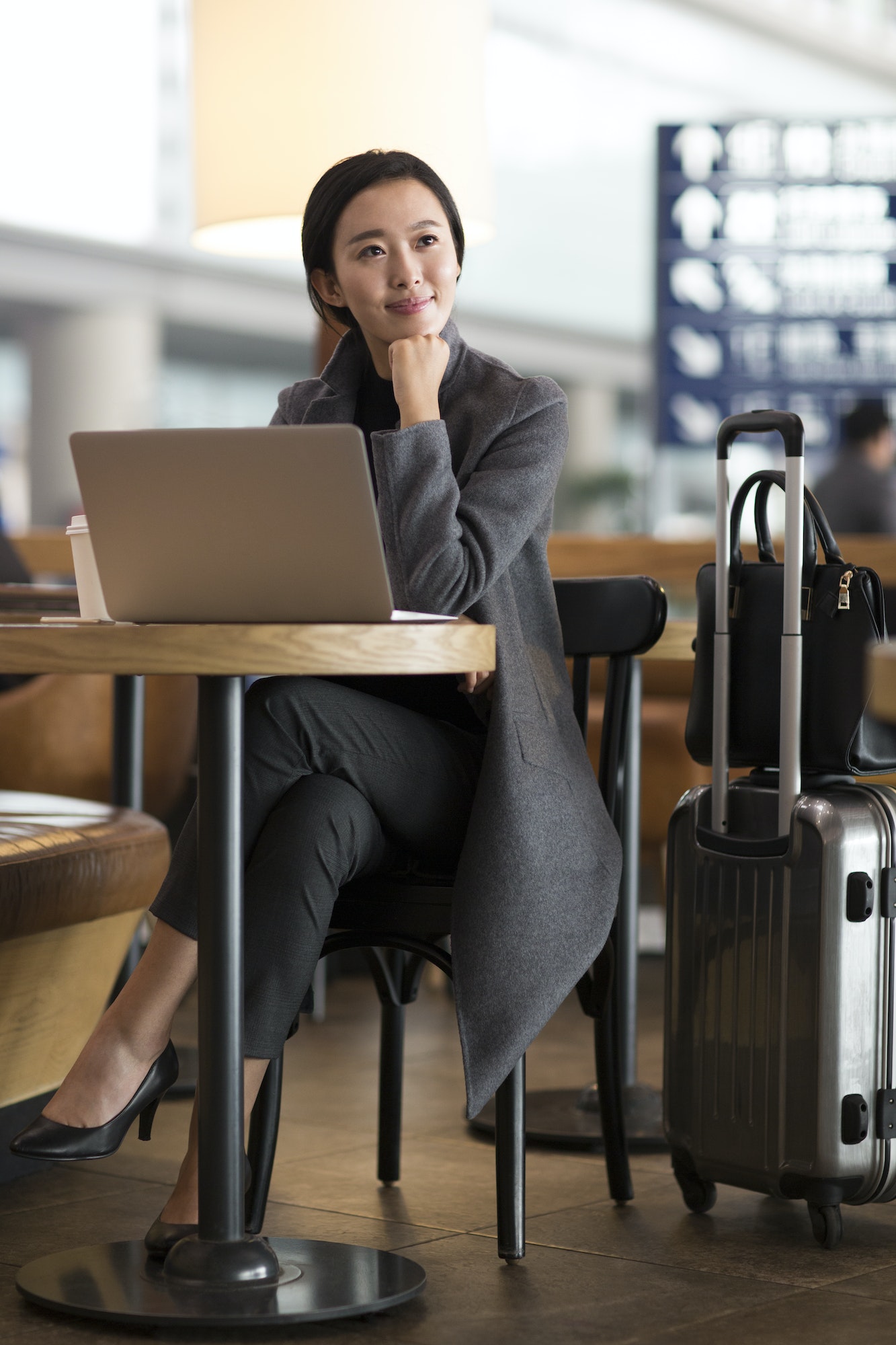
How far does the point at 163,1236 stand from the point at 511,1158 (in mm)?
359

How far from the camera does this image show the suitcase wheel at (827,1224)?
1.80 m

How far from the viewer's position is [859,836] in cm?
178

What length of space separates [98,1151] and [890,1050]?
2.72 ft

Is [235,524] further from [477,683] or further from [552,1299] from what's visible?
[552,1299]

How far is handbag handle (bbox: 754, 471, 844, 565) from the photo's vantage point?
1.83 meters

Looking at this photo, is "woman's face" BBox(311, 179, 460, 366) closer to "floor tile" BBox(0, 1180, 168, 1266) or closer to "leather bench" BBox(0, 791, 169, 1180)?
"leather bench" BBox(0, 791, 169, 1180)

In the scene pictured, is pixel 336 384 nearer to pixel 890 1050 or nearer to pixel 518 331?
pixel 890 1050

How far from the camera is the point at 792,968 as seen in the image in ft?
5.87

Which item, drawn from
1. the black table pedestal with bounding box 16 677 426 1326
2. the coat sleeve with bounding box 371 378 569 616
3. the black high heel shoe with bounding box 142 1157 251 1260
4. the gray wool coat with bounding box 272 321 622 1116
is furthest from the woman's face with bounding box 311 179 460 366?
the black high heel shoe with bounding box 142 1157 251 1260

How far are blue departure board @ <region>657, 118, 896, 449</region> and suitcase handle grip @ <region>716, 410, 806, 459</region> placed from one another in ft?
8.44

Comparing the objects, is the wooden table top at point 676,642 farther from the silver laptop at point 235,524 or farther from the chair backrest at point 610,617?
the silver laptop at point 235,524

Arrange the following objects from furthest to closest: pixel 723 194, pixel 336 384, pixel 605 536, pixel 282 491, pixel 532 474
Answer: pixel 723 194 → pixel 605 536 → pixel 336 384 → pixel 532 474 → pixel 282 491

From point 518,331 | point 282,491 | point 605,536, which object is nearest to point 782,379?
point 605,536

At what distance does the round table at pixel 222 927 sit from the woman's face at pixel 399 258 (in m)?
0.51
